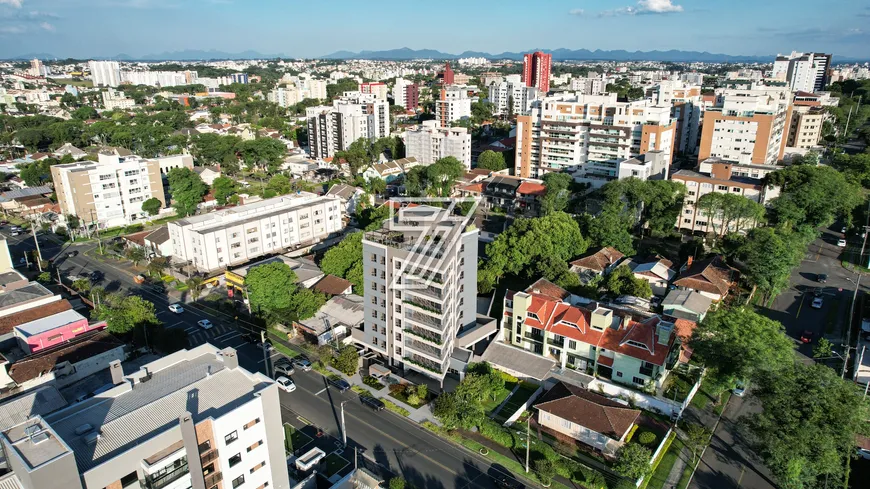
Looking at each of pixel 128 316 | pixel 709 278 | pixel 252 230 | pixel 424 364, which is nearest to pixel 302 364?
pixel 424 364

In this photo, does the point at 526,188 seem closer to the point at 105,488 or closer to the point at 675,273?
the point at 675,273

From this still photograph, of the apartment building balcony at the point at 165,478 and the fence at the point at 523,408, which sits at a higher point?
the apartment building balcony at the point at 165,478

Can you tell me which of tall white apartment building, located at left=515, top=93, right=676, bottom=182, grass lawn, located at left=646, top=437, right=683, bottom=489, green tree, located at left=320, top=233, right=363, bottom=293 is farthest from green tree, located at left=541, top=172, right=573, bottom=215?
grass lawn, located at left=646, top=437, right=683, bottom=489

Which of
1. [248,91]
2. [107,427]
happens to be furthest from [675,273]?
[248,91]

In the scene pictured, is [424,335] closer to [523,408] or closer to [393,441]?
[393,441]

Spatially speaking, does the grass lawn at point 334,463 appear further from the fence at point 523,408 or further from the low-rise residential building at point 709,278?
the low-rise residential building at point 709,278

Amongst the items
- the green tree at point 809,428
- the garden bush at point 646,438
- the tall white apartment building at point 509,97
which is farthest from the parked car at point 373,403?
the tall white apartment building at point 509,97
